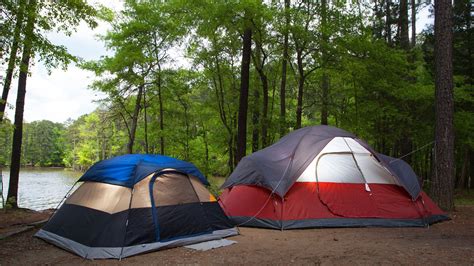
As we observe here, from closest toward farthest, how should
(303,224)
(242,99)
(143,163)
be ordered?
(143,163), (303,224), (242,99)

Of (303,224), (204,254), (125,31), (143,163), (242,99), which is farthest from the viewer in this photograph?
(125,31)

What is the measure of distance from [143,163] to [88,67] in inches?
508

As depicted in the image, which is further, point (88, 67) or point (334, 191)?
point (88, 67)

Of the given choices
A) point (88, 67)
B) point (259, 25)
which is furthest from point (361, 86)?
point (88, 67)

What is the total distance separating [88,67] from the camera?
17500mm

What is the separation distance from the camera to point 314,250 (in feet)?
18.4

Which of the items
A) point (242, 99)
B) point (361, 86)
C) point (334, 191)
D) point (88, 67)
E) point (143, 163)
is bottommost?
point (334, 191)

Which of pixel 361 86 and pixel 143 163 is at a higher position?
pixel 361 86

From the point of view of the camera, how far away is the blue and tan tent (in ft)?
18.1

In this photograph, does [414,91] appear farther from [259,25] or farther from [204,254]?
[204,254]

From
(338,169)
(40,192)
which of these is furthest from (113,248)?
(40,192)

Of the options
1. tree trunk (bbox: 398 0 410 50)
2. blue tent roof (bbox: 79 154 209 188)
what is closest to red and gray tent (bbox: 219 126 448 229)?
blue tent roof (bbox: 79 154 209 188)

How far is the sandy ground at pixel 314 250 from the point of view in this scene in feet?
16.6

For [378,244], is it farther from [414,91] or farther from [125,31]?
[125,31]
